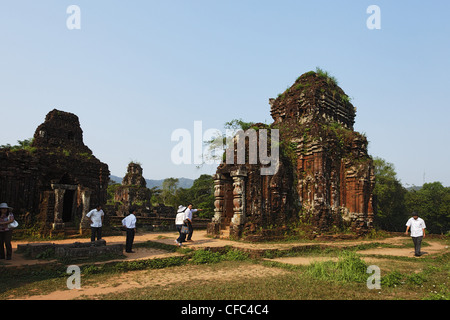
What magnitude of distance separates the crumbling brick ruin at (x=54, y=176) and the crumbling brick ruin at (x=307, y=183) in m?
6.85

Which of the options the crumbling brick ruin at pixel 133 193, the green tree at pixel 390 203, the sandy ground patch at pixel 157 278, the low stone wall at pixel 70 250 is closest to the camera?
the sandy ground patch at pixel 157 278

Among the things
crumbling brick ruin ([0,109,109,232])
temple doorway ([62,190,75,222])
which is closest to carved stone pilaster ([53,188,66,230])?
crumbling brick ruin ([0,109,109,232])

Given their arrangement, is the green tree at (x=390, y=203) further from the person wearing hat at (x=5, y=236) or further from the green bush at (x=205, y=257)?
the person wearing hat at (x=5, y=236)

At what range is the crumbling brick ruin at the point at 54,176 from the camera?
496 inches

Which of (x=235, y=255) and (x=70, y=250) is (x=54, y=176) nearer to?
(x=70, y=250)

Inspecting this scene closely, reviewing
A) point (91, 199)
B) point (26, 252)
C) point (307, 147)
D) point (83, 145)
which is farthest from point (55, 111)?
point (307, 147)

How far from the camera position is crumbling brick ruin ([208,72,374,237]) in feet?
41.2

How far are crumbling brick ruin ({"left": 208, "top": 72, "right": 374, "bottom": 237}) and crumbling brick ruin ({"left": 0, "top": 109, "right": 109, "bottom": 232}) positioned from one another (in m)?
6.85

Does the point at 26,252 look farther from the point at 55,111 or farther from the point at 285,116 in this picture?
the point at 285,116

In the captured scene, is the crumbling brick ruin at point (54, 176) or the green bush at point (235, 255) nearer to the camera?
the green bush at point (235, 255)

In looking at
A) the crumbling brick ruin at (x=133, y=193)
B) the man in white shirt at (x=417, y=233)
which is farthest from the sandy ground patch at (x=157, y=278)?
the crumbling brick ruin at (x=133, y=193)

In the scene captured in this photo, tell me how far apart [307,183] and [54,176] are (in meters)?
12.4

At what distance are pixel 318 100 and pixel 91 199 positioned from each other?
13550 mm
